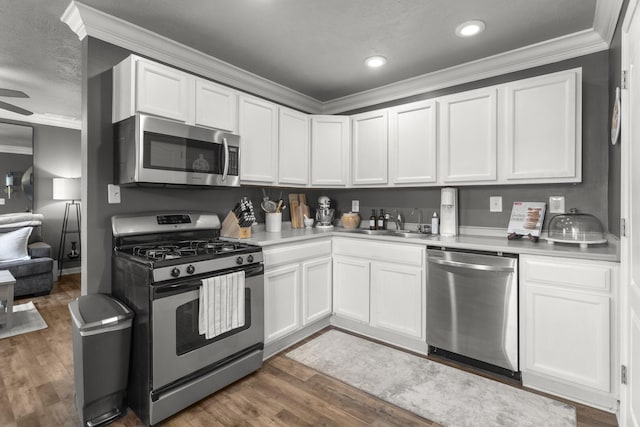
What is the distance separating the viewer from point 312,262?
2949mm

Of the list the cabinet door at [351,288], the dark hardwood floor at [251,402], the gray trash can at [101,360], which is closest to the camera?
the gray trash can at [101,360]

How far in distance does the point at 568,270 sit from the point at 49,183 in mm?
6635

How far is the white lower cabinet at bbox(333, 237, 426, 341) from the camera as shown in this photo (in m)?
2.68

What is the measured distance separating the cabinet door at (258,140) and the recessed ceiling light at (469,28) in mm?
1635

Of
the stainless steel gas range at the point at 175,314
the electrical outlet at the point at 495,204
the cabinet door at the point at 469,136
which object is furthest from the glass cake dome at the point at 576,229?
the stainless steel gas range at the point at 175,314

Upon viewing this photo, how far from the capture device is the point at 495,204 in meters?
2.85

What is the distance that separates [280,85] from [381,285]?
2231 mm

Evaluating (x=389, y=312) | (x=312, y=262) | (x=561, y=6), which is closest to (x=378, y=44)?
(x=561, y=6)

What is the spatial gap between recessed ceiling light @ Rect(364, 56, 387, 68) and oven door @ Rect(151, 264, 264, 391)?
78.7 inches

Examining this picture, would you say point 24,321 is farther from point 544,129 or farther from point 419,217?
point 544,129

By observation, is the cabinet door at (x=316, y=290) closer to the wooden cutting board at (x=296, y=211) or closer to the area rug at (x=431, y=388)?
the area rug at (x=431, y=388)

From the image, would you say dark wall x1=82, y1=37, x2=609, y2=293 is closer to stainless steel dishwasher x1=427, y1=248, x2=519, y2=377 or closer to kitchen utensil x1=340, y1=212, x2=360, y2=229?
stainless steel dishwasher x1=427, y1=248, x2=519, y2=377

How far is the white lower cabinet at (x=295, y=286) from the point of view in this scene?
257 centimetres

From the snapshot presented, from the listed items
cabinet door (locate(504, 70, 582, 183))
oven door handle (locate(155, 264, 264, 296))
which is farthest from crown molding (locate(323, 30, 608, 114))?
oven door handle (locate(155, 264, 264, 296))
